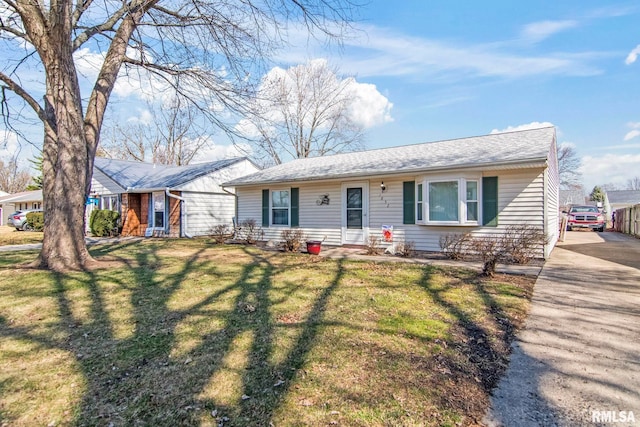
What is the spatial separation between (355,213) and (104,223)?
12035mm

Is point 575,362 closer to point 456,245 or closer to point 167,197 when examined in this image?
point 456,245

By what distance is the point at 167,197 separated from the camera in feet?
49.9

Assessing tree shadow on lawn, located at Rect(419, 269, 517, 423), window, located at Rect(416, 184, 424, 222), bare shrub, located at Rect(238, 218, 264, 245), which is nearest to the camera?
tree shadow on lawn, located at Rect(419, 269, 517, 423)

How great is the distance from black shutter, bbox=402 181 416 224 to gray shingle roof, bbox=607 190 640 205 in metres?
41.0

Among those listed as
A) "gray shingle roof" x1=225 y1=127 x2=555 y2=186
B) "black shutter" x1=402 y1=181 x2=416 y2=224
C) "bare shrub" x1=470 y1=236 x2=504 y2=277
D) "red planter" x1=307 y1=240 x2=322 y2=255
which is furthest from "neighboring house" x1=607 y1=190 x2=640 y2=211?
"red planter" x1=307 y1=240 x2=322 y2=255

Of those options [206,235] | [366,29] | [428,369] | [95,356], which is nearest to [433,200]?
[366,29]

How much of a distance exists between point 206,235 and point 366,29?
1168 cm

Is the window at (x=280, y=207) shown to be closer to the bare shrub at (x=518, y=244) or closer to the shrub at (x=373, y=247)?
the shrub at (x=373, y=247)

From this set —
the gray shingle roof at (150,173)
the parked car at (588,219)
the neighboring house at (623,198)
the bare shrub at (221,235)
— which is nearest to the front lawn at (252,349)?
the bare shrub at (221,235)

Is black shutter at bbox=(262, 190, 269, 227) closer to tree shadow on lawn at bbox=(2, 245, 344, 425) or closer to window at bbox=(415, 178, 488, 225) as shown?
window at bbox=(415, 178, 488, 225)

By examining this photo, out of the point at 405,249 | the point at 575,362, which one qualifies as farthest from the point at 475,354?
the point at 405,249

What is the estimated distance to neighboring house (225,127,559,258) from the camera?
325 inches

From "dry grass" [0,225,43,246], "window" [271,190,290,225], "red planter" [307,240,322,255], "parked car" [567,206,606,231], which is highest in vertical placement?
"window" [271,190,290,225]

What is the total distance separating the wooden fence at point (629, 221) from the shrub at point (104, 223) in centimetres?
2382
